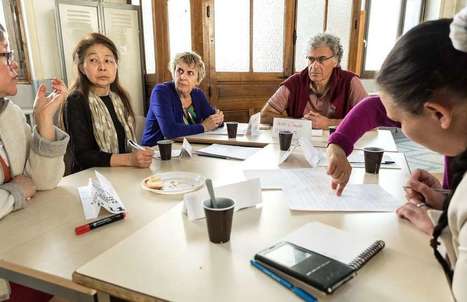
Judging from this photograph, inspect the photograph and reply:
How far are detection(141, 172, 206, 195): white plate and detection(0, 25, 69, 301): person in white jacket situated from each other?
0.31 meters

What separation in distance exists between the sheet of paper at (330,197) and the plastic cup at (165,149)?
56 cm

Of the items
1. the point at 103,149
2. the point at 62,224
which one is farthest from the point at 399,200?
the point at 103,149

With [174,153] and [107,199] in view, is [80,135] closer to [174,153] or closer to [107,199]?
[174,153]

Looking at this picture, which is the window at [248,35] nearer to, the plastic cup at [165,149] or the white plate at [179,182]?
the plastic cup at [165,149]

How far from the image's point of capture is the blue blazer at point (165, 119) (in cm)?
203

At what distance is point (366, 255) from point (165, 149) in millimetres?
1017

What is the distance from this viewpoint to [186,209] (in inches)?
35.9

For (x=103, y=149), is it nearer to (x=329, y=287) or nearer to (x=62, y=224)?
(x=62, y=224)

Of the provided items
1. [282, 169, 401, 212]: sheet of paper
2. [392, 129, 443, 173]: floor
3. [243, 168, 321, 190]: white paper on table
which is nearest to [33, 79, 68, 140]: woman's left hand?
[243, 168, 321, 190]: white paper on table

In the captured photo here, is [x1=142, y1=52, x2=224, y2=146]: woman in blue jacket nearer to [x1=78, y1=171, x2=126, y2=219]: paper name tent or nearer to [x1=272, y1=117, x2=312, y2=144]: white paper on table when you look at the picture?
[x1=272, y1=117, x2=312, y2=144]: white paper on table

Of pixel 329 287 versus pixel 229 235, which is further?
pixel 229 235

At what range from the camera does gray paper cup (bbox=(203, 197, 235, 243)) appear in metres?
0.73

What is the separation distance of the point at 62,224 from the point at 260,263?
0.54 metres

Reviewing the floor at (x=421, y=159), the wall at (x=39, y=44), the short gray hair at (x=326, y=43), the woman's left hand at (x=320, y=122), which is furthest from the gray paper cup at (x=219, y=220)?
the floor at (x=421, y=159)
